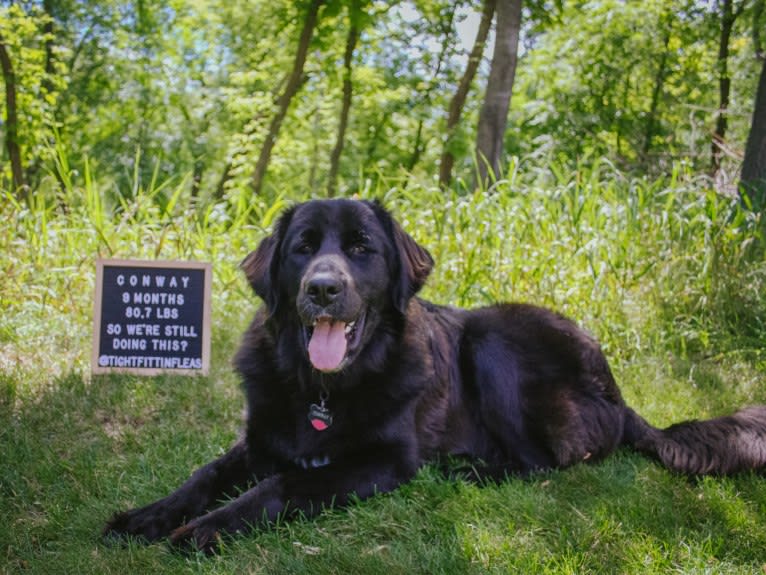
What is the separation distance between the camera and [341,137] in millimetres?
14188

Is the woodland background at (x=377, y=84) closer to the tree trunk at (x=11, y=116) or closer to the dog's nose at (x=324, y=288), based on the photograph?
the tree trunk at (x=11, y=116)

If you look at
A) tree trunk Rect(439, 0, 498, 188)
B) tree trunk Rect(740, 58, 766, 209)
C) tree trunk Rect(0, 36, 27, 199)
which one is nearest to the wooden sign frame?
tree trunk Rect(740, 58, 766, 209)

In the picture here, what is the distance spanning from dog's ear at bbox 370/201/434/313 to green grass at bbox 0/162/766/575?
0.75m

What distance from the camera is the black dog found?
8.90ft

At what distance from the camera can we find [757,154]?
5949 mm

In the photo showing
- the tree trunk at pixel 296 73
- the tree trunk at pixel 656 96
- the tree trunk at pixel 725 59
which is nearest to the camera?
the tree trunk at pixel 296 73

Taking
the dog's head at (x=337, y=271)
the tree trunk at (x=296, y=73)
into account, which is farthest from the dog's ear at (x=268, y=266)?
the tree trunk at (x=296, y=73)

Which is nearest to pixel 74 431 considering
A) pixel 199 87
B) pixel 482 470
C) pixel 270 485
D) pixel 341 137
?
pixel 270 485

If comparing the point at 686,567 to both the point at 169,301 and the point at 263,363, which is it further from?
the point at 169,301

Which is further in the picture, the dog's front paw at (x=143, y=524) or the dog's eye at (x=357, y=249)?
the dog's eye at (x=357, y=249)

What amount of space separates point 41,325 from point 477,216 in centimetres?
310

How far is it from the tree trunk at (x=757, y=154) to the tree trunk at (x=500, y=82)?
2.17 meters

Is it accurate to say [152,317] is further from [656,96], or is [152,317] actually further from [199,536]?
[656,96]

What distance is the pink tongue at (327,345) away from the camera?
279 cm
